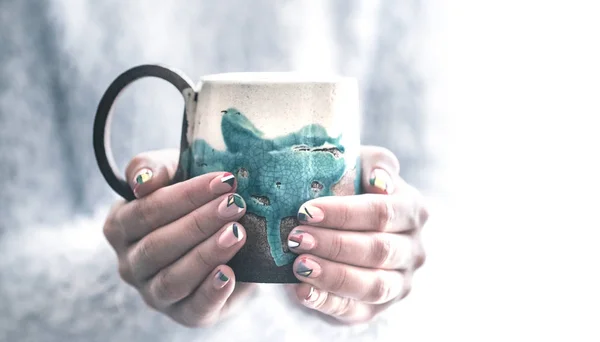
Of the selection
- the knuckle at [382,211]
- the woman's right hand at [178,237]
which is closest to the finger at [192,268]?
the woman's right hand at [178,237]

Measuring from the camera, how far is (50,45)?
0.79 metres

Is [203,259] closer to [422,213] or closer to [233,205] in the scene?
[233,205]

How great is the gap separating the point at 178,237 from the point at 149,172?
7 centimetres

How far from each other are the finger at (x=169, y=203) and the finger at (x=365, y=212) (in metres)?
0.06

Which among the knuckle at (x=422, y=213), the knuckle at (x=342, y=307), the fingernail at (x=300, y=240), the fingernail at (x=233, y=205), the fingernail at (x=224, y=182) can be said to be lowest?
the knuckle at (x=342, y=307)

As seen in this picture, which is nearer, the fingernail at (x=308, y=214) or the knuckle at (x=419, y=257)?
the fingernail at (x=308, y=214)

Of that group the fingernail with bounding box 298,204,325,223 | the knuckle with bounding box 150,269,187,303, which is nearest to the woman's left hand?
the fingernail with bounding box 298,204,325,223

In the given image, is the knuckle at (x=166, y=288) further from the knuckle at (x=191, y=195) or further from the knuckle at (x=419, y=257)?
the knuckle at (x=419, y=257)

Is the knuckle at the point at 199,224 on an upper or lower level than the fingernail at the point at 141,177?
lower

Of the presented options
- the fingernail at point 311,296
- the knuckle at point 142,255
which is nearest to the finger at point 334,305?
the fingernail at point 311,296

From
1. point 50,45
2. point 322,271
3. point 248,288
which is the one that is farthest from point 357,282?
point 50,45

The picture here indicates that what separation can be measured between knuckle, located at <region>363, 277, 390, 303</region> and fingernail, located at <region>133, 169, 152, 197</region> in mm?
200

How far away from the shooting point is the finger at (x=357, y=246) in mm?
441

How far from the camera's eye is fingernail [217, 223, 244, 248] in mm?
433
